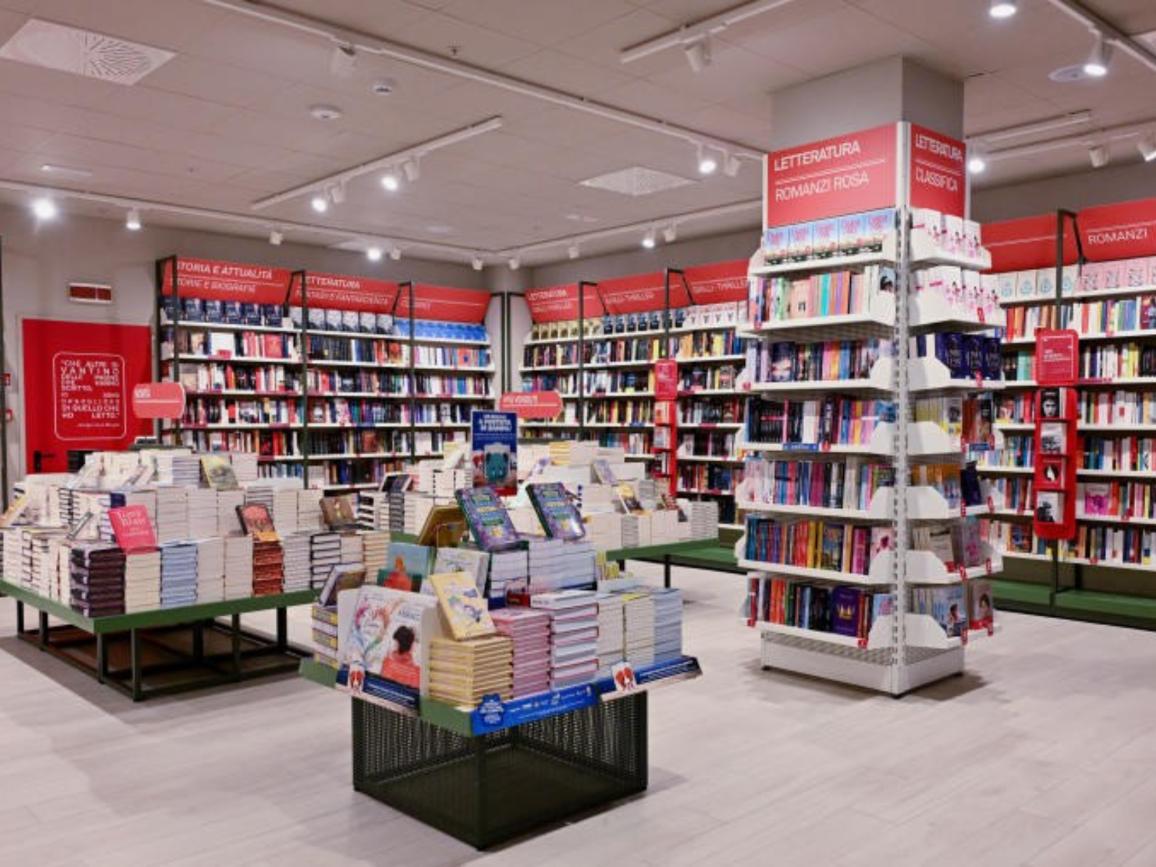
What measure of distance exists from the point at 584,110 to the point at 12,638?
5261 mm

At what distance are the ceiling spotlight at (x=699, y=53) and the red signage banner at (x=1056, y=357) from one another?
3.68 meters

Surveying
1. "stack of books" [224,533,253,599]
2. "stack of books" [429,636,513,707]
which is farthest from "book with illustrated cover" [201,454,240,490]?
"stack of books" [429,636,513,707]

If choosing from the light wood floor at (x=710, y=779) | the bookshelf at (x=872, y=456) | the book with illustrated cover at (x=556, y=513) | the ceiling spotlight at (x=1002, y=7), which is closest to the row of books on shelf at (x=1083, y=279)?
the bookshelf at (x=872, y=456)

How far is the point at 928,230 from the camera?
5.20 m

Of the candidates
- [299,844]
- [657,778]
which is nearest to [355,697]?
[299,844]

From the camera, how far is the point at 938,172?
5.51 meters

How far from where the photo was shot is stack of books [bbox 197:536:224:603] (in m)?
5.39

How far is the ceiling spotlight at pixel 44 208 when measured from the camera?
348 inches

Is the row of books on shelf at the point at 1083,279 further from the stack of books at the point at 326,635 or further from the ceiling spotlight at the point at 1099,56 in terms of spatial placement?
the stack of books at the point at 326,635

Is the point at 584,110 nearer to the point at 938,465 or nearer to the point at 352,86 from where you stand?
the point at 352,86

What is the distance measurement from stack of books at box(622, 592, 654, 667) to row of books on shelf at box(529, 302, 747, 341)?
6072mm

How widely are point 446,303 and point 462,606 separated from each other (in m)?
9.30

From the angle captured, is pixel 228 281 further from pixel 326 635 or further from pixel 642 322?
pixel 326 635

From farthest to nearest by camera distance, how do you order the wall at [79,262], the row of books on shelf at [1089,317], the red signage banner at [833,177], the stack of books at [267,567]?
1. the wall at [79,262]
2. the row of books on shelf at [1089,317]
3. the stack of books at [267,567]
4. the red signage banner at [833,177]
